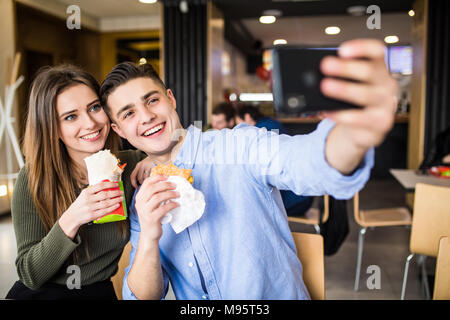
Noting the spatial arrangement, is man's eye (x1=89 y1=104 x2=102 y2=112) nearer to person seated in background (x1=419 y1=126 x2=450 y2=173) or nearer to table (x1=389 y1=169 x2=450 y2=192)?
table (x1=389 y1=169 x2=450 y2=192)

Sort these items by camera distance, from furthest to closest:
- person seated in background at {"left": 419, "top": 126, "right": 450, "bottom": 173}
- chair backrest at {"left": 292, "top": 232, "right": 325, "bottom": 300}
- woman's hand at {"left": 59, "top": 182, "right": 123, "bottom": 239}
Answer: person seated in background at {"left": 419, "top": 126, "right": 450, "bottom": 173} → chair backrest at {"left": 292, "top": 232, "right": 325, "bottom": 300} → woman's hand at {"left": 59, "top": 182, "right": 123, "bottom": 239}

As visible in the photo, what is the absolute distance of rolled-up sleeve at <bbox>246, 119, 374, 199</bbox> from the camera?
1.63 ft

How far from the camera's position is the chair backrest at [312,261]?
3.50ft

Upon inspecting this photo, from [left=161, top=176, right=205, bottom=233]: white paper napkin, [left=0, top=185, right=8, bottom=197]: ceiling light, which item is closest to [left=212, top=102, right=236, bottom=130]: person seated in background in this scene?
[left=0, top=185, right=8, bottom=197]: ceiling light

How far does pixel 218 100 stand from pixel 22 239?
13.1ft

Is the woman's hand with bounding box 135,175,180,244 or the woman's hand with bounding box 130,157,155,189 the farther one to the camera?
the woman's hand with bounding box 130,157,155,189

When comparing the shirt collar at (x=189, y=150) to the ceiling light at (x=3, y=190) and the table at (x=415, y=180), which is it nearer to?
the table at (x=415, y=180)

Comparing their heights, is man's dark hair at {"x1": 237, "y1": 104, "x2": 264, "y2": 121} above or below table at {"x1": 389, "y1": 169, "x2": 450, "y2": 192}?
above

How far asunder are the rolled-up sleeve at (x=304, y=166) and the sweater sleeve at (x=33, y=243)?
1.49 feet

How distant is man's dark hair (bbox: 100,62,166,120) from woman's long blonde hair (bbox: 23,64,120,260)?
75 millimetres

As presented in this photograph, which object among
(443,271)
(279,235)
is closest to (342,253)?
(443,271)

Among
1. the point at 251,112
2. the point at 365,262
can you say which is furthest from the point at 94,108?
the point at 365,262

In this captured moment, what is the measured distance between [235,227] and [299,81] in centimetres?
44
